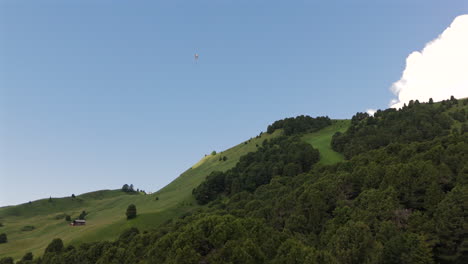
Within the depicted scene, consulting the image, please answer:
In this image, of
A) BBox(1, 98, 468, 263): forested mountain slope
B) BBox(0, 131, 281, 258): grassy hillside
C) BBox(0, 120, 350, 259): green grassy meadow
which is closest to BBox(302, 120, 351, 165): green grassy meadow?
BBox(0, 120, 350, 259): green grassy meadow

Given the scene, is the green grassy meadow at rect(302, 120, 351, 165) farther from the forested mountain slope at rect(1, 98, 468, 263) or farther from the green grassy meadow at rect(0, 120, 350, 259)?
the forested mountain slope at rect(1, 98, 468, 263)

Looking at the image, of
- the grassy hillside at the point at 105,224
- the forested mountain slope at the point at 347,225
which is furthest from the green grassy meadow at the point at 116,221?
the forested mountain slope at the point at 347,225

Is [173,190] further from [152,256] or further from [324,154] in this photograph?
[152,256]

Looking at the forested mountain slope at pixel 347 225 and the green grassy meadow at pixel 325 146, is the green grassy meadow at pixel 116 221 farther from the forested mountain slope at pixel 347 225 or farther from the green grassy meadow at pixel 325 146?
the forested mountain slope at pixel 347 225

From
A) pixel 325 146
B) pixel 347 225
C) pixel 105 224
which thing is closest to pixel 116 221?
pixel 105 224

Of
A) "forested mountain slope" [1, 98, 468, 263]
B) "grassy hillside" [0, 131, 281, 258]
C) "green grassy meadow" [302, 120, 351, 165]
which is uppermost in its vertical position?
"green grassy meadow" [302, 120, 351, 165]

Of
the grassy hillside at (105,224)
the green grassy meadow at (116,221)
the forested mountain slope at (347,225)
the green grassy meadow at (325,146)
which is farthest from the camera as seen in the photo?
the green grassy meadow at (325,146)

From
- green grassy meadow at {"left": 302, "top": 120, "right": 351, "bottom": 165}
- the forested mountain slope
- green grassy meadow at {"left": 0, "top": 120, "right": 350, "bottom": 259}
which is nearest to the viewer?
the forested mountain slope

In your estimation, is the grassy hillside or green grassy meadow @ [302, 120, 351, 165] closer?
the grassy hillside

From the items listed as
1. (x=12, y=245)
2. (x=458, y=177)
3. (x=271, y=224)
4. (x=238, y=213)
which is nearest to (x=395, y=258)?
(x=458, y=177)

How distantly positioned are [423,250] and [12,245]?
13922 centimetres

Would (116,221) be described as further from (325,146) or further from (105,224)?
(325,146)

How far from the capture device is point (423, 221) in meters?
54.5

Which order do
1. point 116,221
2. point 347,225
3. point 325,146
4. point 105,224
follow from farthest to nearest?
point 325,146 → point 116,221 → point 105,224 → point 347,225
